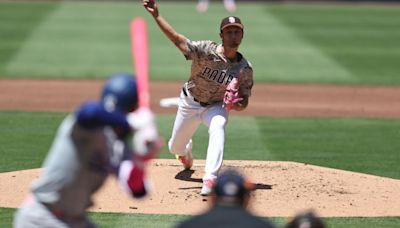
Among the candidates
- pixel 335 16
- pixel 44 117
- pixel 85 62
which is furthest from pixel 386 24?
pixel 44 117

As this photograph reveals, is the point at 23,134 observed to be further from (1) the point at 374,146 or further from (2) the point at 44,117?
(1) the point at 374,146

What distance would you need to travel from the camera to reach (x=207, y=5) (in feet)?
126

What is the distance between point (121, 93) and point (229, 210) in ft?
3.85

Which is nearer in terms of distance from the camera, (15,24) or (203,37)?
(203,37)

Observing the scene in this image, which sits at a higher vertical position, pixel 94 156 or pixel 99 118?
pixel 99 118

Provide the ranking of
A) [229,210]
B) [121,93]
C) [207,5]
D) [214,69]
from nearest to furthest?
[229,210]
[121,93]
[214,69]
[207,5]

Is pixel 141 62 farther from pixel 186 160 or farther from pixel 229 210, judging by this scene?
pixel 186 160

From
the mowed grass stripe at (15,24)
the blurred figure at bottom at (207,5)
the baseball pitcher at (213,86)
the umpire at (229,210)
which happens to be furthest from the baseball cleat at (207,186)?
the blurred figure at bottom at (207,5)

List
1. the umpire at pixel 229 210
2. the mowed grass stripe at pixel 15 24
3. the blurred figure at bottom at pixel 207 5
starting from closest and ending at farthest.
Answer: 1. the umpire at pixel 229 210
2. the mowed grass stripe at pixel 15 24
3. the blurred figure at bottom at pixel 207 5

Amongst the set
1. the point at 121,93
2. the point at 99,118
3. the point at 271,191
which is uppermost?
the point at 121,93

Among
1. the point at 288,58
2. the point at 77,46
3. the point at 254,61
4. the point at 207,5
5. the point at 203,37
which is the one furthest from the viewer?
the point at 207,5

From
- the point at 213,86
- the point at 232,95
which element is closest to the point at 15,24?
the point at 213,86

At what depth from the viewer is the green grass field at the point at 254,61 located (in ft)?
42.9

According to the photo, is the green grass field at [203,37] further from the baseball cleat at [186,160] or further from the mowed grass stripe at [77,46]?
the baseball cleat at [186,160]
